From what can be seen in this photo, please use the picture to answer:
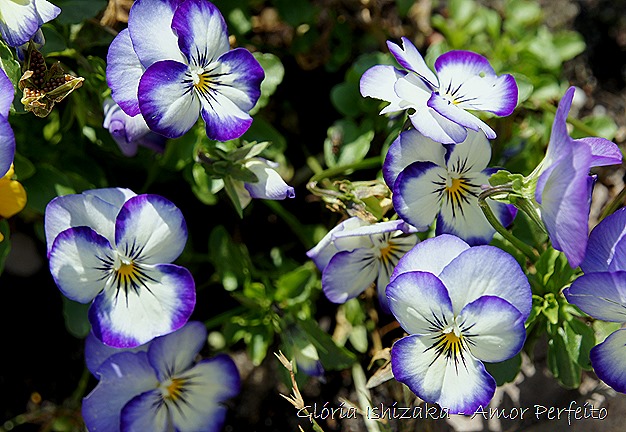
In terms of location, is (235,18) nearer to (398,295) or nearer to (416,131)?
(416,131)

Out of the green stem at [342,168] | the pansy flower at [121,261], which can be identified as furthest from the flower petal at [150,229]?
the green stem at [342,168]

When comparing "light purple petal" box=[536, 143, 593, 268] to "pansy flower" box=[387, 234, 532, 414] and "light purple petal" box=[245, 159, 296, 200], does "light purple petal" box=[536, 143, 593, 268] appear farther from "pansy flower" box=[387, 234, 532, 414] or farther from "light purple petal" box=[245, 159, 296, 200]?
"light purple petal" box=[245, 159, 296, 200]

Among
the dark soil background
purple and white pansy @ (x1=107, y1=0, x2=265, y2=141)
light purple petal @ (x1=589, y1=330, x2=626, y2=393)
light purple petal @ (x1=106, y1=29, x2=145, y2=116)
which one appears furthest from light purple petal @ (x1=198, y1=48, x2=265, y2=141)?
light purple petal @ (x1=589, y1=330, x2=626, y2=393)

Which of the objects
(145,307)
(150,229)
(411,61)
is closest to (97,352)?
(145,307)

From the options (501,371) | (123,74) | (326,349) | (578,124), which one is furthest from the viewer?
(578,124)

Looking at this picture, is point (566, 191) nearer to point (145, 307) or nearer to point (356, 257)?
point (356, 257)
